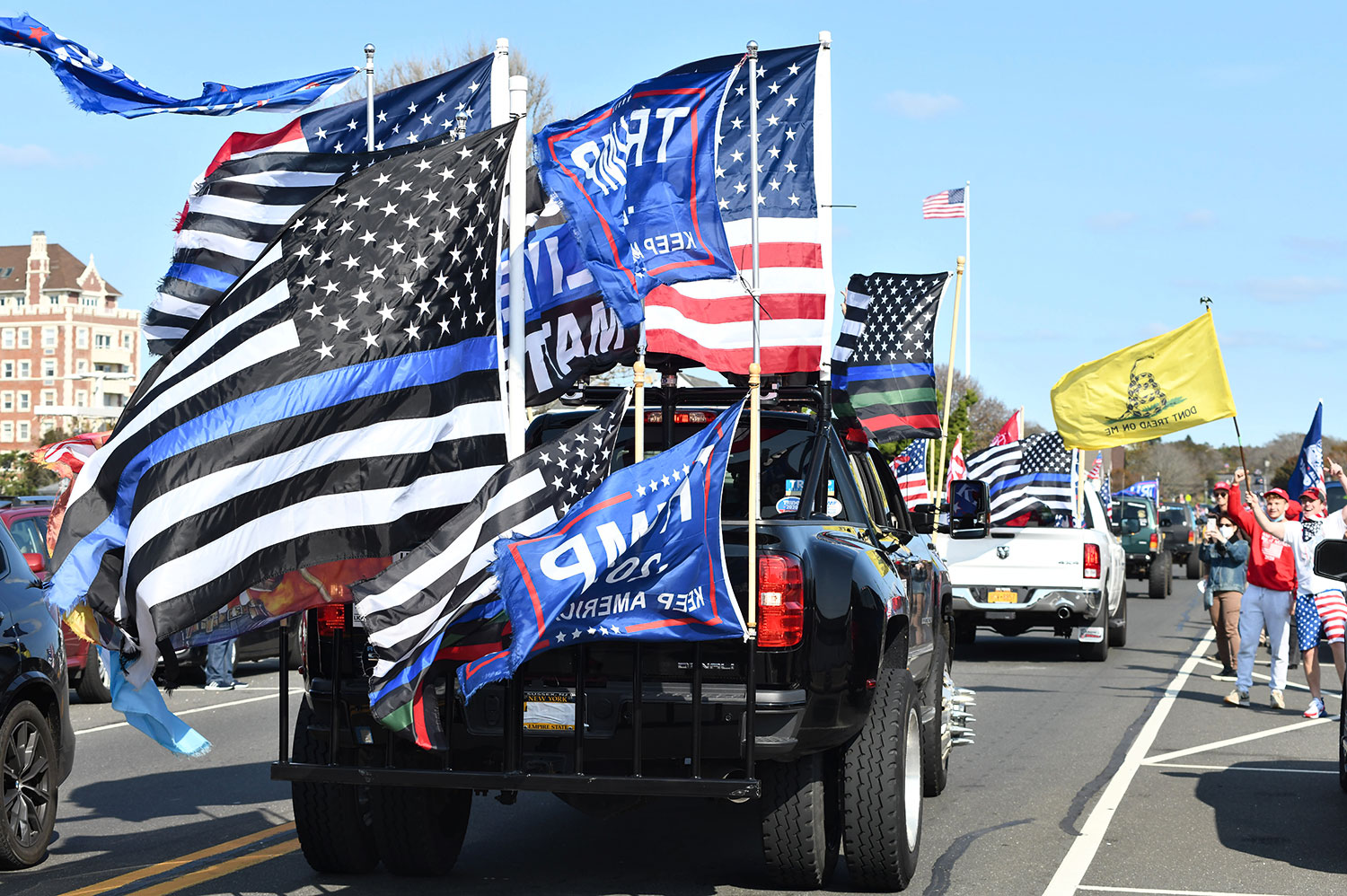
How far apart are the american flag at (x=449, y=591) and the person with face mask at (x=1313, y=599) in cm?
796

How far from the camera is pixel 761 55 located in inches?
487

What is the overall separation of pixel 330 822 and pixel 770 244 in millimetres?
6172

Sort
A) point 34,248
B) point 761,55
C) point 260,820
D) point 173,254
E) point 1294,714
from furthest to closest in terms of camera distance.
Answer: point 34,248 < point 1294,714 < point 761,55 < point 173,254 < point 260,820

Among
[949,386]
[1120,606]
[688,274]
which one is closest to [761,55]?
[949,386]

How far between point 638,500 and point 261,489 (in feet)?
4.55

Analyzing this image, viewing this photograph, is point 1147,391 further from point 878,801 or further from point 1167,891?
point 878,801

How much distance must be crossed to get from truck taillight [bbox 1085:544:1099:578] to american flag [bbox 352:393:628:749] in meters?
12.9

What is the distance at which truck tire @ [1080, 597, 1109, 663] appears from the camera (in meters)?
18.2

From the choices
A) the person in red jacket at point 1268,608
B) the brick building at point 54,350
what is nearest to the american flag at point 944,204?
the person in red jacket at point 1268,608

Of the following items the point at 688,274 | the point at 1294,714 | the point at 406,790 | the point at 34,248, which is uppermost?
the point at 34,248

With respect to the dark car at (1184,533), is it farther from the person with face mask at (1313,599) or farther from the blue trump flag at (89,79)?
the blue trump flag at (89,79)

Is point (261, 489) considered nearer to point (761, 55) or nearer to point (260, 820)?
point (260, 820)

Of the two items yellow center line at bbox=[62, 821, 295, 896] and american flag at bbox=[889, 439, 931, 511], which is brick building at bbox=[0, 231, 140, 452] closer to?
american flag at bbox=[889, 439, 931, 511]

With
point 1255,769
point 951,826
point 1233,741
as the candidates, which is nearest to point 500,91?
point 951,826
